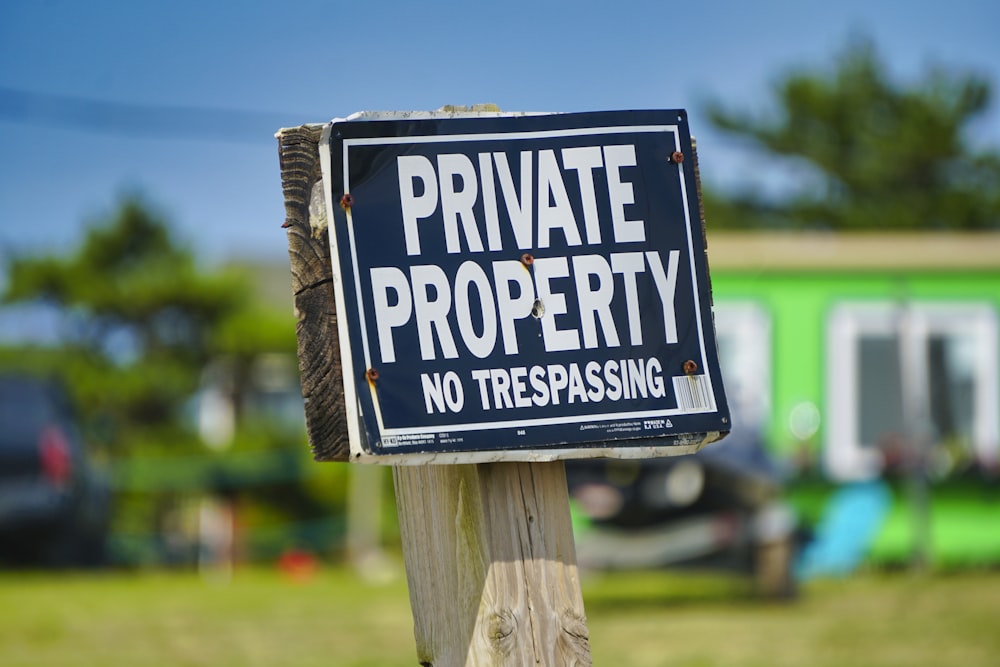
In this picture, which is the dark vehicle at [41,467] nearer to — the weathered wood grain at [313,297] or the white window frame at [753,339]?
the white window frame at [753,339]

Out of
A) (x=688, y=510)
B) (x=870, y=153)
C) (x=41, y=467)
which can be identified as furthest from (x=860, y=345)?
(x=870, y=153)

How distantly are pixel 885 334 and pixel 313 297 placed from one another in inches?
495

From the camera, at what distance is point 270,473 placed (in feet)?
52.2

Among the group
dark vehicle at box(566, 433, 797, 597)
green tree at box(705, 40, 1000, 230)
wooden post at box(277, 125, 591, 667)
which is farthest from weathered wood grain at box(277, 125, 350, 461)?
green tree at box(705, 40, 1000, 230)

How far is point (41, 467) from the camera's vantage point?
1220cm

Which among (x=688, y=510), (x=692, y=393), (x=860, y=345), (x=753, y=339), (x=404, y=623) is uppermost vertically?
(x=753, y=339)

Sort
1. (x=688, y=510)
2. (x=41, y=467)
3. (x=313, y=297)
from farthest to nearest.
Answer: (x=41, y=467) < (x=688, y=510) < (x=313, y=297)

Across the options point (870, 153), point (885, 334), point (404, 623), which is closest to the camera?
point (404, 623)

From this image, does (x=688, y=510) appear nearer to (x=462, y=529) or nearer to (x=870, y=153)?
(x=462, y=529)

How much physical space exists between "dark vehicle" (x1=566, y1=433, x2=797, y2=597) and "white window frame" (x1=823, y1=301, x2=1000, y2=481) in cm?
279

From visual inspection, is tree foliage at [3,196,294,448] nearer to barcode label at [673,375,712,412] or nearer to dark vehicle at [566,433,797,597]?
dark vehicle at [566,433,797,597]

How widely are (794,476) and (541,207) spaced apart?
11.8m

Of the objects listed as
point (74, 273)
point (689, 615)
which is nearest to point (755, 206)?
point (74, 273)

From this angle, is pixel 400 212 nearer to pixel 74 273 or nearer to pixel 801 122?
pixel 74 273
